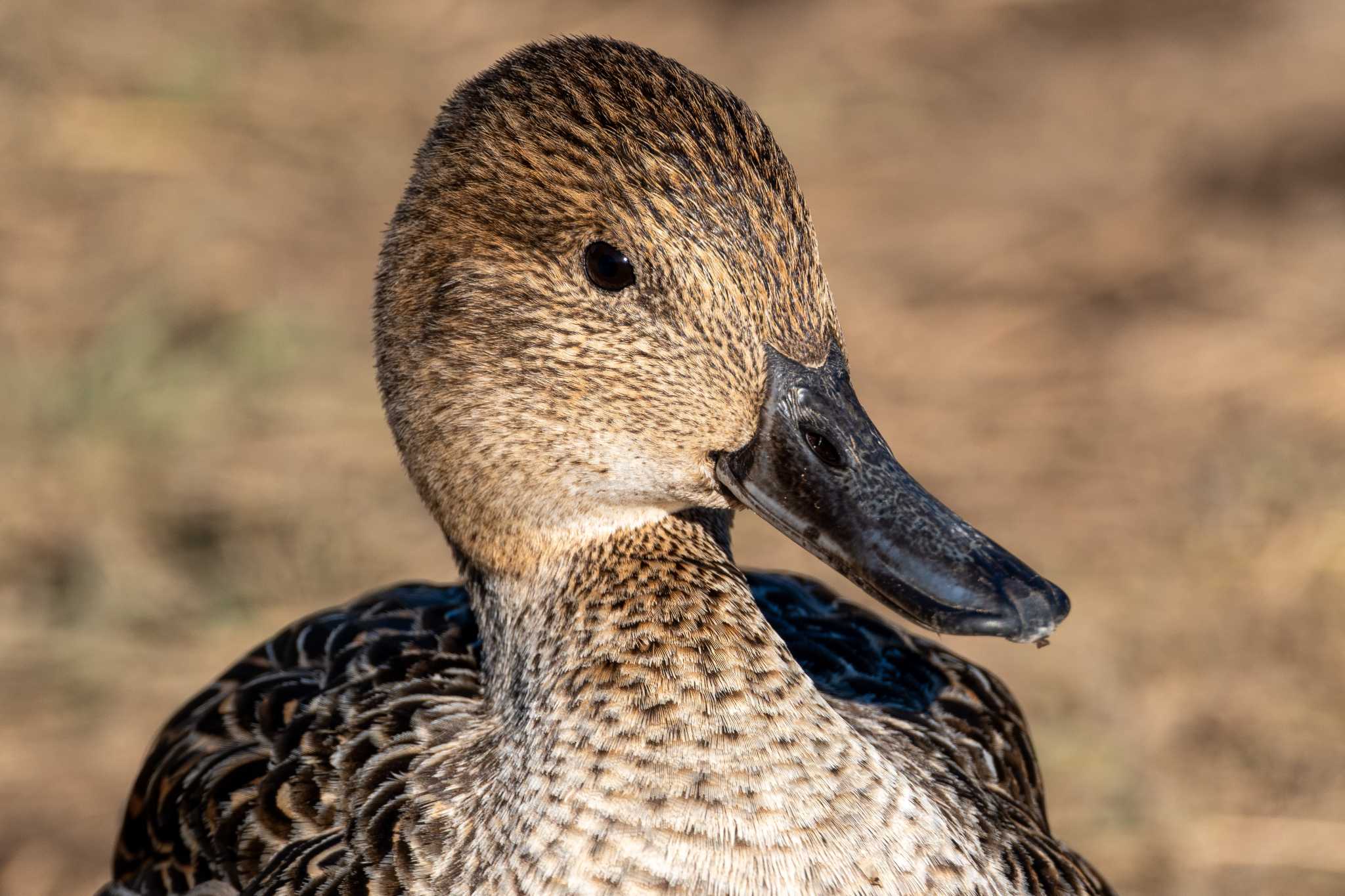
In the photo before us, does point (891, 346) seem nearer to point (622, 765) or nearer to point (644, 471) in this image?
point (644, 471)

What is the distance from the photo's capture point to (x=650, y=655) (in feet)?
6.31

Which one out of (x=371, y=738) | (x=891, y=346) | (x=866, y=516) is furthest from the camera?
(x=891, y=346)

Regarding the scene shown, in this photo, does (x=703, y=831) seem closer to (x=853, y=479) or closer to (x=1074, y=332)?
(x=853, y=479)

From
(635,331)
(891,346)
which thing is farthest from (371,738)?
(891,346)

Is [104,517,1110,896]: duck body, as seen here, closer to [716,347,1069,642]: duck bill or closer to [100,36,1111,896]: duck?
[100,36,1111,896]: duck

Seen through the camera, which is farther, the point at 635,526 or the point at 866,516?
the point at 635,526

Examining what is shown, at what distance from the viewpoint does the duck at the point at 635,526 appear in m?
1.84

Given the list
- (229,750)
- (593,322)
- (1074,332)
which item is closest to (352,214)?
(1074,332)

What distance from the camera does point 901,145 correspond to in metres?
6.13

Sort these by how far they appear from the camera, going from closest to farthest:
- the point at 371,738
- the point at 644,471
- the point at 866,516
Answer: the point at 866,516 → the point at 644,471 → the point at 371,738

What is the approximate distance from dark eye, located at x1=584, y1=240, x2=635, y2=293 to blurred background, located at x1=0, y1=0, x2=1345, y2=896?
199cm

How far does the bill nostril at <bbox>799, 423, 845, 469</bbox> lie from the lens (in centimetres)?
189

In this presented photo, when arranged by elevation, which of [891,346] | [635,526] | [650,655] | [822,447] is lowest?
[650,655]

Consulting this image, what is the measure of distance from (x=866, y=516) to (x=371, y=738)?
79cm
